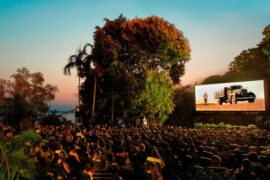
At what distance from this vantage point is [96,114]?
3959 centimetres

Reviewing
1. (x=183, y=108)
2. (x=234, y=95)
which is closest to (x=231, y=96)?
(x=234, y=95)

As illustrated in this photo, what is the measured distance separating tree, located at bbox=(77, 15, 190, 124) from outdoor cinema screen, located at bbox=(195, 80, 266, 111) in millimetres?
4605

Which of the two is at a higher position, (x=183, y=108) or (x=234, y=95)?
(x=234, y=95)

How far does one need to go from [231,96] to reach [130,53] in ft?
36.5

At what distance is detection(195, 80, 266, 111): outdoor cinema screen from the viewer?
3291 cm

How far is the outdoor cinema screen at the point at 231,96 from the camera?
108ft

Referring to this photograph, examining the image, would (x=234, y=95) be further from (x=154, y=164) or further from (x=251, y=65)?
(x=154, y=164)

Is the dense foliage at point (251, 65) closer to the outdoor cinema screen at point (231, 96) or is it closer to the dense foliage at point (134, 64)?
the outdoor cinema screen at point (231, 96)

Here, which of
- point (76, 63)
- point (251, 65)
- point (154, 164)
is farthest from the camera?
point (251, 65)

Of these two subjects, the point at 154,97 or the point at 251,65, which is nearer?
the point at 154,97

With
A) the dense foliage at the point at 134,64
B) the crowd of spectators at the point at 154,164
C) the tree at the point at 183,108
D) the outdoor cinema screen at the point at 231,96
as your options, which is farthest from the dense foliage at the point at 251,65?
the crowd of spectators at the point at 154,164

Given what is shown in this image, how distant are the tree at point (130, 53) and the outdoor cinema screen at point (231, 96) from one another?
4605 mm

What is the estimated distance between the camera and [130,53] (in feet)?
126

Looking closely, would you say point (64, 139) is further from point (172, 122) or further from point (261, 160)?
point (172, 122)
